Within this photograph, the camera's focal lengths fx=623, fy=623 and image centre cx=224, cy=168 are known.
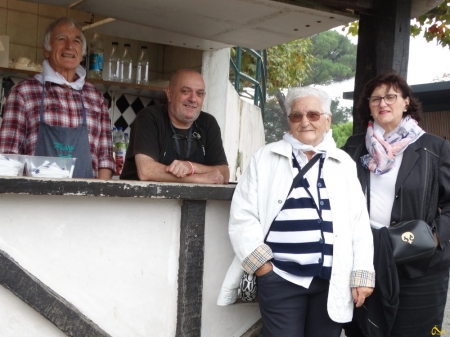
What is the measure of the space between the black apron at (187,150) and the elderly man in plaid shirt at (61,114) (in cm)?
42

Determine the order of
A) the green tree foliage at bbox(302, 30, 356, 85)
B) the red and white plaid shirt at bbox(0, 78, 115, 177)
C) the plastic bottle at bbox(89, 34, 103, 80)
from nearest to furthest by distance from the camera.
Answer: the red and white plaid shirt at bbox(0, 78, 115, 177), the plastic bottle at bbox(89, 34, 103, 80), the green tree foliage at bbox(302, 30, 356, 85)

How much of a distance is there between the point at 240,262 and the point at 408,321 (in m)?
0.96

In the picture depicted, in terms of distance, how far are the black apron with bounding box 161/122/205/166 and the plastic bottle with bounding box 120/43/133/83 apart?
2125mm

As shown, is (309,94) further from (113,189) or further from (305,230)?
(113,189)

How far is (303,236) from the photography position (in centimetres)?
302

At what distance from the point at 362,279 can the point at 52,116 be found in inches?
81.1

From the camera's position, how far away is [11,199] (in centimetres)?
296

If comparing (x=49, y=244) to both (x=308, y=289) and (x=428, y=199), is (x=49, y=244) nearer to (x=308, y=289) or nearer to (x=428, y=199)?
(x=308, y=289)

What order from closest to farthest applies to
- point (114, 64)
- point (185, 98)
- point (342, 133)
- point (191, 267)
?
point (191, 267) → point (185, 98) → point (114, 64) → point (342, 133)

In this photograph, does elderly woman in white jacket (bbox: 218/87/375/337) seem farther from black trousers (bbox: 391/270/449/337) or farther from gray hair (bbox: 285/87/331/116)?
black trousers (bbox: 391/270/449/337)

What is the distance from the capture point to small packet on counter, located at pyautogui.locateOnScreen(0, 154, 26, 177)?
9.84 ft

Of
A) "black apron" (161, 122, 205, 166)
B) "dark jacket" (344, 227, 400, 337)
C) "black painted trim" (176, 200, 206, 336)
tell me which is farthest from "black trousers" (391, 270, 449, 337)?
"black apron" (161, 122, 205, 166)

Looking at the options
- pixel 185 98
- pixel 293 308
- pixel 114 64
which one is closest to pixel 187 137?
pixel 185 98

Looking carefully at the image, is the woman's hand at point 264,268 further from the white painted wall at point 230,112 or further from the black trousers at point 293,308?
the white painted wall at point 230,112
